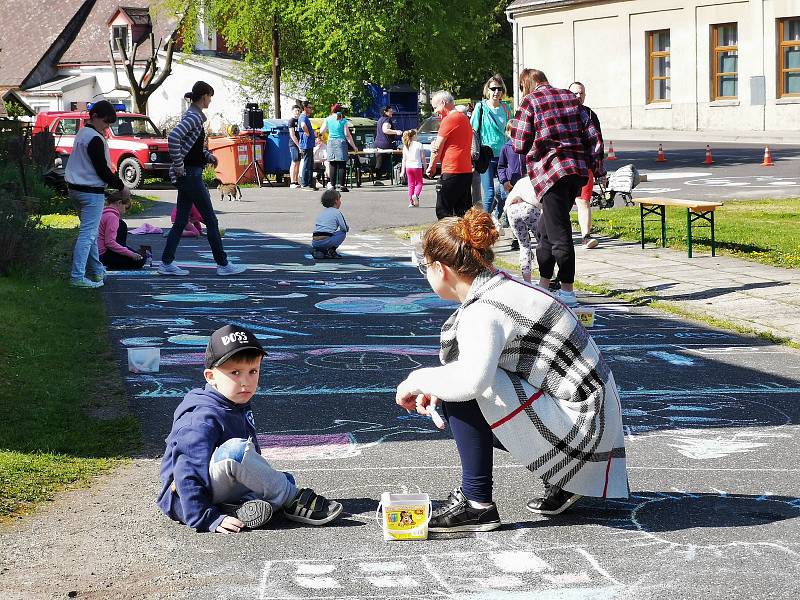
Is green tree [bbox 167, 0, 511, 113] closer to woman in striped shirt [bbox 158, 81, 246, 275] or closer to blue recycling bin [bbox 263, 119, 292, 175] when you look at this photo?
blue recycling bin [bbox 263, 119, 292, 175]

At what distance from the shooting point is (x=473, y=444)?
4973mm

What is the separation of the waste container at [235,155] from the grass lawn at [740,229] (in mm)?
12336

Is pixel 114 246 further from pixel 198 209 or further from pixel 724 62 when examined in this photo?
pixel 724 62

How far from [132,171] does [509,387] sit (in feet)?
82.7

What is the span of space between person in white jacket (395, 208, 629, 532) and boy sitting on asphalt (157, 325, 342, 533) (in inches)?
23.4

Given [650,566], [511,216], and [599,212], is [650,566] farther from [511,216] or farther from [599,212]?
[599,212]

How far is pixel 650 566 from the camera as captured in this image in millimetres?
4539

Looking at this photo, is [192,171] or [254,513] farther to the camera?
[192,171]

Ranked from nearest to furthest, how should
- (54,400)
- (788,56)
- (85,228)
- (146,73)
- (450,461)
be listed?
(450,461) < (54,400) < (85,228) < (788,56) < (146,73)

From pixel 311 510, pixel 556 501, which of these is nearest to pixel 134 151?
pixel 311 510

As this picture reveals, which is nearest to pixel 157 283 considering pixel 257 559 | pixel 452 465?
pixel 452 465

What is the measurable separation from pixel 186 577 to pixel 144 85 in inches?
2154

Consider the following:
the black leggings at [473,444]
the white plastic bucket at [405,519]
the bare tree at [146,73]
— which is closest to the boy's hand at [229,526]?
the white plastic bucket at [405,519]

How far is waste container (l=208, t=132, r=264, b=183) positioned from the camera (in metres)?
29.4
